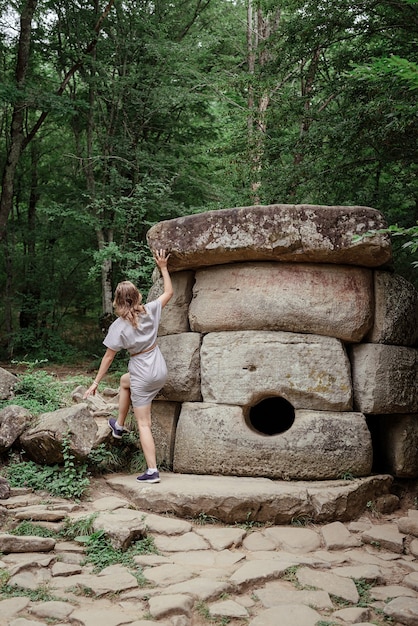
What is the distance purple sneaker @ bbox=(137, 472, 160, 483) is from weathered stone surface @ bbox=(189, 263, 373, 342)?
4.75ft

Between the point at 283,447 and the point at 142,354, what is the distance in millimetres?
1493

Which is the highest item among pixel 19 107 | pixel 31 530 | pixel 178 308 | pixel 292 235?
pixel 19 107

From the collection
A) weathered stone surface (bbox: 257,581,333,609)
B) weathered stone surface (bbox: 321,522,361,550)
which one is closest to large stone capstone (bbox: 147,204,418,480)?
weathered stone surface (bbox: 321,522,361,550)

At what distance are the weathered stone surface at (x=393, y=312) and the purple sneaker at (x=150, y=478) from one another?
233 centimetres

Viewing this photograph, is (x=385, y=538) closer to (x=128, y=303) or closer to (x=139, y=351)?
(x=139, y=351)

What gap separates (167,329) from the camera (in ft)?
18.4

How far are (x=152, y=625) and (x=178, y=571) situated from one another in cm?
66

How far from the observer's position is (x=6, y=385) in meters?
5.92

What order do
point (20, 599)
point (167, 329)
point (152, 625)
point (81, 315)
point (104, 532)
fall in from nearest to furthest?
point (152, 625)
point (20, 599)
point (104, 532)
point (167, 329)
point (81, 315)

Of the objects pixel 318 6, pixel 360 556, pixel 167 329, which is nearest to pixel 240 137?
pixel 318 6

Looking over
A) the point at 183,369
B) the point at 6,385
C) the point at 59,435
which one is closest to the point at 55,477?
the point at 59,435

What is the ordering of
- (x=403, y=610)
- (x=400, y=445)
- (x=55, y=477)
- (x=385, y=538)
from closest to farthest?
(x=403, y=610) → (x=385, y=538) → (x=55, y=477) → (x=400, y=445)

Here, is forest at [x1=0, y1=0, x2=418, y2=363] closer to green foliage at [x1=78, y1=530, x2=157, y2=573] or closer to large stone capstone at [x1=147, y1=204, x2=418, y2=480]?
large stone capstone at [x1=147, y1=204, x2=418, y2=480]

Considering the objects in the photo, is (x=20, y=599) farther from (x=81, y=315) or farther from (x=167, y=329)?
(x=81, y=315)
